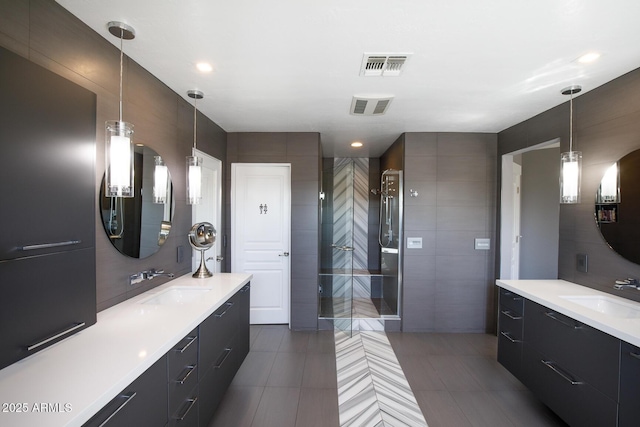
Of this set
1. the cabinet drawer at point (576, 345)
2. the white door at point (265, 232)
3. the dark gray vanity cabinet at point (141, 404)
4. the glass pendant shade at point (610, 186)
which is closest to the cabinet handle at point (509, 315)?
the cabinet drawer at point (576, 345)

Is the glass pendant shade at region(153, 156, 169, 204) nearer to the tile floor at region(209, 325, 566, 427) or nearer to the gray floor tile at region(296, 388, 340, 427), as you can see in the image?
the tile floor at region(209, 325, 566, 427)

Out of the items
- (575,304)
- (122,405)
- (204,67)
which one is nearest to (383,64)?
(204,67)

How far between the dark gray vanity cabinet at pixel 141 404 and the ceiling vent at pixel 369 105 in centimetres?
237

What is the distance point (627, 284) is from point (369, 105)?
7.59 ft

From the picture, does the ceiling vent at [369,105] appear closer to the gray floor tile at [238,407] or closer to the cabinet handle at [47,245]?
the cabinet handle at [47,245]

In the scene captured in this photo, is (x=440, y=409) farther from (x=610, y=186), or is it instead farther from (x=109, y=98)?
(x=109, y=98)

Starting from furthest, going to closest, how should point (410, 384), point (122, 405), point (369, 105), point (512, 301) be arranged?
point (369, 105)
point (410, 384)
point (512, 301)
point (122, 405)

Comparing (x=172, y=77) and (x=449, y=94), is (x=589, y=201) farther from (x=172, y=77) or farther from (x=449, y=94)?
(x=172, y=77)

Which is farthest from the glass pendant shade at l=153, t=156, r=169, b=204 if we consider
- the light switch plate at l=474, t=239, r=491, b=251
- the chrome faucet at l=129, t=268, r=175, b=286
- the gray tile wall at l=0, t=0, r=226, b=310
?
the light switch plate at l=474, t=239, r=491, b=251

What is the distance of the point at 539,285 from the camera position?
258 centimetres

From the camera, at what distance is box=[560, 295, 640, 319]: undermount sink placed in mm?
1995

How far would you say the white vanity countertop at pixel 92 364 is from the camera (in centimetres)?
92

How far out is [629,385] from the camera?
1565 mm

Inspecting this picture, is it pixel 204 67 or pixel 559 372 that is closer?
pixel 559 372
